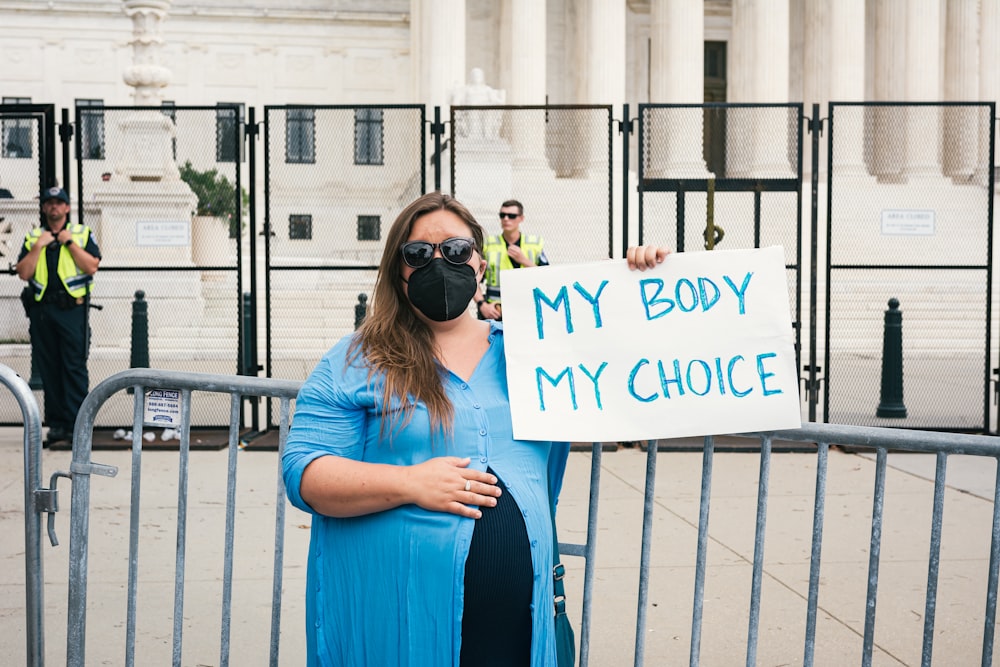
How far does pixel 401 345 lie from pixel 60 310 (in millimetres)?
8588

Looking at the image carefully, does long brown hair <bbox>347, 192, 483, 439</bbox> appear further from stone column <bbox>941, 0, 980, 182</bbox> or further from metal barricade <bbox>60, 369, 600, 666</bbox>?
stone column <bbox>941, 0, 980, 182</bbox>

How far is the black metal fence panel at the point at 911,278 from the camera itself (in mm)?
11789

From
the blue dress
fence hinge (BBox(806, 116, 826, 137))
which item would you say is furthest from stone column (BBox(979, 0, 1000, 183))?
the blue dress

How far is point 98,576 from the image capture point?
656cm

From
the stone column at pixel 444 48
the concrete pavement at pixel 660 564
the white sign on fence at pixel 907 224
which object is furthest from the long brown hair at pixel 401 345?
the stone column at pixel 444 48

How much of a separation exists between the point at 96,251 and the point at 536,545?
29.0 ft

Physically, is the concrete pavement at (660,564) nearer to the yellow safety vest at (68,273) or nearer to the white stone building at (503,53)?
the yellow safety vest at (68,273)

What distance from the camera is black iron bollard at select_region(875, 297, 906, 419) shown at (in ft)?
41.0

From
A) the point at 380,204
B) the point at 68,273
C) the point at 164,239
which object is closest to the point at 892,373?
the point at 380,204

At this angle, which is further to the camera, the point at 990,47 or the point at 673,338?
the point at 990,47

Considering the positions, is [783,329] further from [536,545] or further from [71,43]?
[71,43]

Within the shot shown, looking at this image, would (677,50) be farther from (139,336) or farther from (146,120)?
(139,336)

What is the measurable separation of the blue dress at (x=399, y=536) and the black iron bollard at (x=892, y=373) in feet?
33.7

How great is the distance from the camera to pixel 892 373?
493 inches
